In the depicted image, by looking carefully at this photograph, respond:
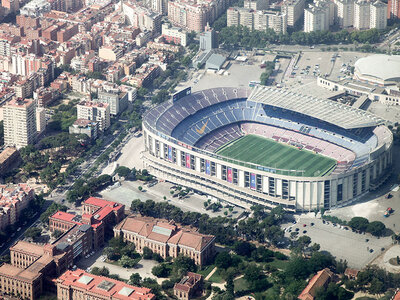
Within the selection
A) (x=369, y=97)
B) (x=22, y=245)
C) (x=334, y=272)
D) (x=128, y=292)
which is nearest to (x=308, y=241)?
(x=334, y=272)

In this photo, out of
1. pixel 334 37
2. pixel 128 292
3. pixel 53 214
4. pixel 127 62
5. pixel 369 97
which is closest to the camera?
pixel 128 292

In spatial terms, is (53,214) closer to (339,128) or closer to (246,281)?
(246,281)

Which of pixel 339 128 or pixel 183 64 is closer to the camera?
pixel 339 128

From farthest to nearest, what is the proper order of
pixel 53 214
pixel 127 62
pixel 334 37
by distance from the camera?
pixel 334 37 → pixel 127 62 → pixel 53 214

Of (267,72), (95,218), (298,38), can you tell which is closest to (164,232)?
(95,218)

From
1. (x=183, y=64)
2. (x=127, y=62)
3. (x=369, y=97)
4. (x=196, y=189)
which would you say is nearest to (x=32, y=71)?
(x=127, y=62)

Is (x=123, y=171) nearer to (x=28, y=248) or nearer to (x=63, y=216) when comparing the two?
(x=63, y=216)
